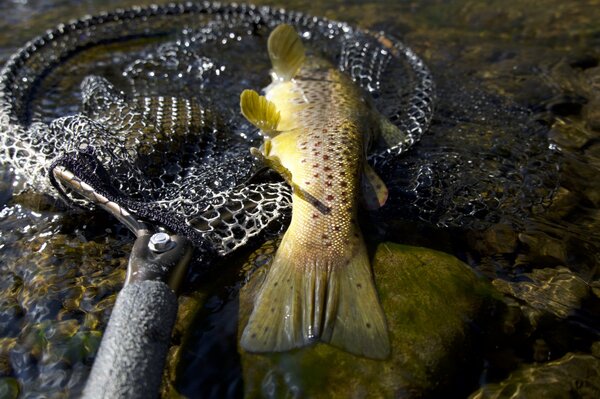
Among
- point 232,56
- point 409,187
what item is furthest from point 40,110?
point 409,187

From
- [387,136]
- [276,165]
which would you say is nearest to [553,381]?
[276,165]

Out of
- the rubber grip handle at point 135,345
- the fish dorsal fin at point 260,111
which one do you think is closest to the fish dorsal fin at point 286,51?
the fish dorsal fin at point 260,111

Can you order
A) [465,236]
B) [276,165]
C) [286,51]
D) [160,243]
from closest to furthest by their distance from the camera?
[160,243]
[276,165]
[465,236]
[286,51]

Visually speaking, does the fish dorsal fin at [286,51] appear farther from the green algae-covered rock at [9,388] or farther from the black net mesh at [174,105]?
the green algae-covered rock at [9,388]

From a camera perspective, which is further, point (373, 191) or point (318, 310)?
point (373, 191)

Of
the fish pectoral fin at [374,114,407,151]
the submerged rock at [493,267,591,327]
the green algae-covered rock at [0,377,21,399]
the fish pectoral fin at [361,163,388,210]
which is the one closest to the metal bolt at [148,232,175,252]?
the green algae-covered rock at [0,377,21,399]

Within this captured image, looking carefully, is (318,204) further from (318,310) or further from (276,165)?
(318,310)

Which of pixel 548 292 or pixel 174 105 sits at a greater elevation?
pixel 174 105

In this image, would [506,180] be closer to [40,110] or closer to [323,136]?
[323,136]
